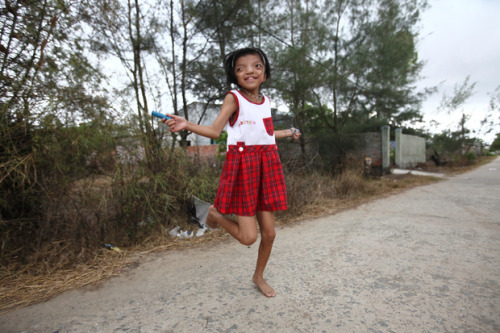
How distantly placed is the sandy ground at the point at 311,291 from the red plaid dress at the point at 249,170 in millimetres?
613

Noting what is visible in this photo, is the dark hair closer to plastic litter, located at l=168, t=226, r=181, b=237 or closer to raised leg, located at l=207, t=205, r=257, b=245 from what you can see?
raised leg, located at l=207, t=205, r=257, b=245

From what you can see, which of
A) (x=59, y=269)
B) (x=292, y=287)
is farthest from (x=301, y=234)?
(x=59, y=269)

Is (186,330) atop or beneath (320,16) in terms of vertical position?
beneath

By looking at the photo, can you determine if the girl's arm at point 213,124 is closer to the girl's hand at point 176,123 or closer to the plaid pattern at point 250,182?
the girl's hand at point 176,123

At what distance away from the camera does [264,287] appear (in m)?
1.85

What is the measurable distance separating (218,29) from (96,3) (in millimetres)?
2486

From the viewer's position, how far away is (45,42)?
8.07 ft

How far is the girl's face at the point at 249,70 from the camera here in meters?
1.86

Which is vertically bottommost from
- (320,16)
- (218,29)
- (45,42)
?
(45,42)

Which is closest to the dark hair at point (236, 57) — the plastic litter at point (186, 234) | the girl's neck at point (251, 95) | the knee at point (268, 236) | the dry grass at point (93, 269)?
the girl's neck at point (251, 95)

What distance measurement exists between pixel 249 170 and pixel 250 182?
8 cm

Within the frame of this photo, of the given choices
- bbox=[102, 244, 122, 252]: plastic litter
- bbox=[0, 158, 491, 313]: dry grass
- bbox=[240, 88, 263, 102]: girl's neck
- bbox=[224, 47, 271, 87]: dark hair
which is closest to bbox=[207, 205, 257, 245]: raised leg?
bbox=[240, 88, 263, 102]: girl's neck

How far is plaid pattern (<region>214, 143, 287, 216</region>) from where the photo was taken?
176 centimetres

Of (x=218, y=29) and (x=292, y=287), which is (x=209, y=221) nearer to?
(x=292, y=287)
